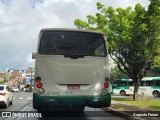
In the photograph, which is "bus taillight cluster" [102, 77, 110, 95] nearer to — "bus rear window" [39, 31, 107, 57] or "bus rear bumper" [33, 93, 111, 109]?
"bus rear bumper" [33, 93, 111, 109]

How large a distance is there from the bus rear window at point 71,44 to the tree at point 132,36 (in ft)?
46.8

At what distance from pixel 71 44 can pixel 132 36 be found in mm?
16805

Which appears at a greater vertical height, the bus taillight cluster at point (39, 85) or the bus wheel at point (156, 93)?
the bus taillight cluster at point (39, 85)

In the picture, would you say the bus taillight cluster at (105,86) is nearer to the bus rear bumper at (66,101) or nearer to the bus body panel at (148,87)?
the bus rear bumper at (66,101)

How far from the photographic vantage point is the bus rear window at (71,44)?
1125 centimetres

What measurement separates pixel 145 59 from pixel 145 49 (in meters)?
1.27

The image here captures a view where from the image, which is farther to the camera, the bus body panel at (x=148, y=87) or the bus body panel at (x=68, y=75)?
the bus body panel at (x=148, y=87)

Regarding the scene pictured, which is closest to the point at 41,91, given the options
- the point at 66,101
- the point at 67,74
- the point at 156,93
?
the point at 66,101

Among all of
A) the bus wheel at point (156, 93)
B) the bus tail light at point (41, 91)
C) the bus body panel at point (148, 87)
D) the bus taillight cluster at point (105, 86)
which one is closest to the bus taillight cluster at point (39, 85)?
the bus tail light at point (41, 91)

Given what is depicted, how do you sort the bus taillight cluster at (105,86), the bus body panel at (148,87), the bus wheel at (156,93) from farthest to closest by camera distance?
the bus body panel at (148,87) < the bus wheel at (156,93) < the bus taillight cluster at (105,86)

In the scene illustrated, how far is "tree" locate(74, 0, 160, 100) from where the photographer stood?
26.2 m

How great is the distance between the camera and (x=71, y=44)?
11.4m

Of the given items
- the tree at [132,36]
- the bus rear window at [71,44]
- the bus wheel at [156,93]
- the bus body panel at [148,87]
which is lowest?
the bus wheel at [156,93]

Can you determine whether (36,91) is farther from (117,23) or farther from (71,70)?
(117,23)
